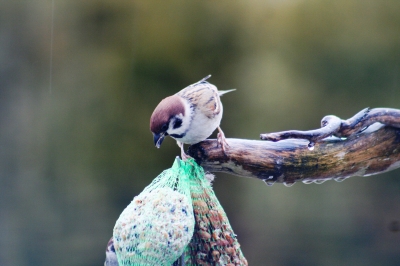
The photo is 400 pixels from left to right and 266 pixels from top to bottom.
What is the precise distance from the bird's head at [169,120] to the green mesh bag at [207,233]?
0.39 feet

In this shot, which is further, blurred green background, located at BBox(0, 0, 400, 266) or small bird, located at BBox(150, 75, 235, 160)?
blurred green background, located at BBox(0, 0, 400, 266)

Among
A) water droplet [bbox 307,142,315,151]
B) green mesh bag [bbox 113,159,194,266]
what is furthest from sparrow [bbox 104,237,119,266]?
water droplet [bbox 307,142,315,151]

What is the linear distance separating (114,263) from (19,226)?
210 centimetres

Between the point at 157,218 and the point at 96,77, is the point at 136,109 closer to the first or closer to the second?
the point at 96,77

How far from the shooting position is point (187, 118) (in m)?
1.51

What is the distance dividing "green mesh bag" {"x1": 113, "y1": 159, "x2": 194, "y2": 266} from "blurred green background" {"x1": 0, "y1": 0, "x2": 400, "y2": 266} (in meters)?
1.91

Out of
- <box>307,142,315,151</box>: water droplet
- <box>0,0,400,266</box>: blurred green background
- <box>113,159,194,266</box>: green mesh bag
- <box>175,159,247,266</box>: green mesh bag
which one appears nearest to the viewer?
<box>113,159,194,266</box>: green mesh bag

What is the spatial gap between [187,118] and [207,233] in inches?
16.4

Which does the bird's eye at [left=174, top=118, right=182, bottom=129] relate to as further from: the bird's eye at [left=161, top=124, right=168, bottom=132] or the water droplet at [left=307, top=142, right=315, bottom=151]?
the water droplet at [left=307, top=142, right=315, bottom=151]

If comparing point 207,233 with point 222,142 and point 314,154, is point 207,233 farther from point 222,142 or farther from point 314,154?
point 314,154

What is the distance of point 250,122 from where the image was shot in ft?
10.8

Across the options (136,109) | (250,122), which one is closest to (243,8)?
(250,122)

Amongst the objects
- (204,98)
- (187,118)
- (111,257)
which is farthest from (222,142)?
(111,257)

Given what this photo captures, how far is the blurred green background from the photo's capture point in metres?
3.18
